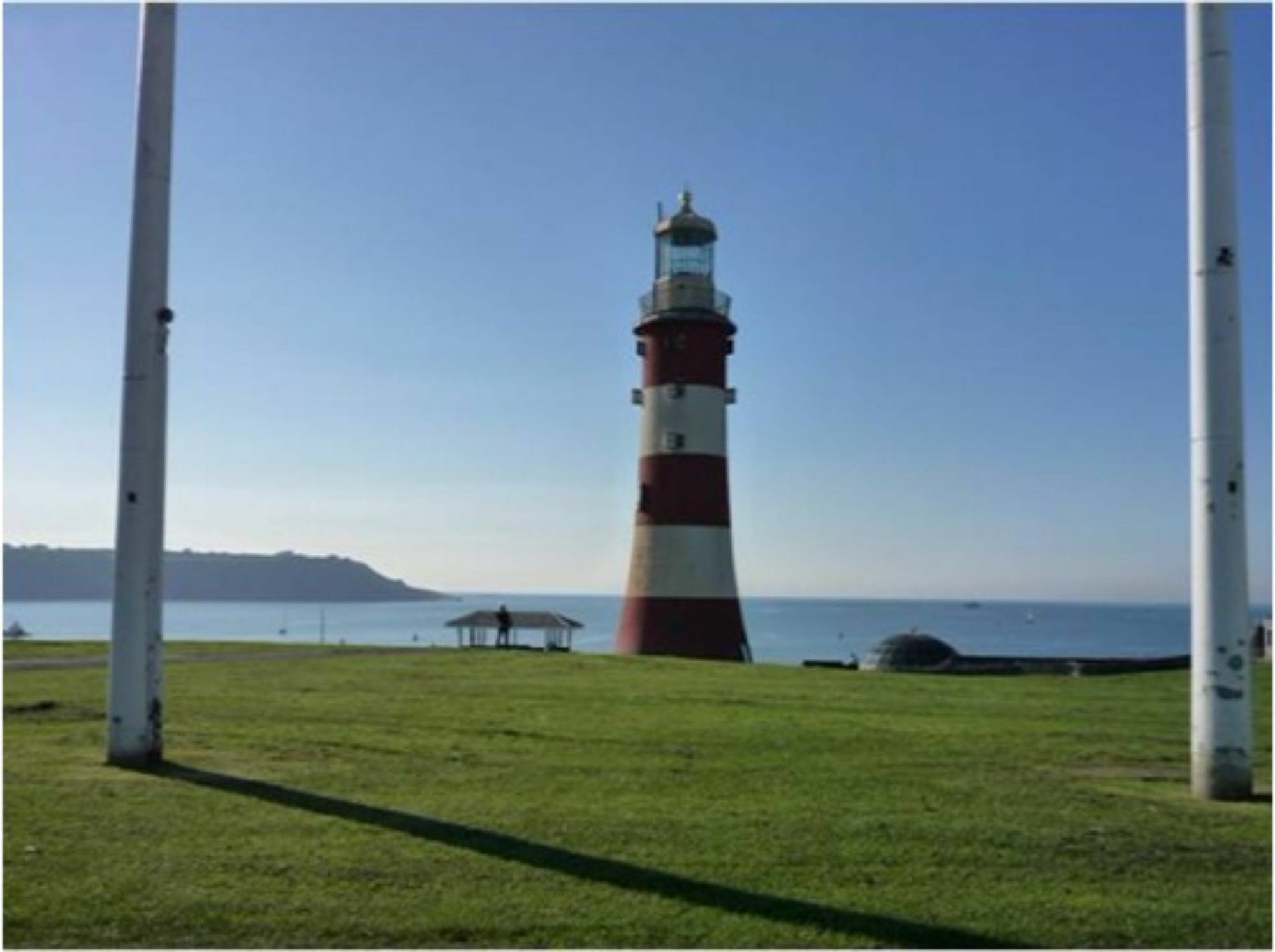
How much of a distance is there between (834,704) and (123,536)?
28.4ft

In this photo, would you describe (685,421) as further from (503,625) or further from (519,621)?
(519,621)

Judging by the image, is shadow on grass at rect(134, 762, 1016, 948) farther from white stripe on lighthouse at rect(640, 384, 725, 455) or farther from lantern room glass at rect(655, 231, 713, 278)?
lantern room glass at rect(655, 231, 713, 278)

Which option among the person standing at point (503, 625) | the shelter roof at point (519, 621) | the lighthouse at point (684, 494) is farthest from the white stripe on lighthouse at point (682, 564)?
the shelter roof at point (519, 621)

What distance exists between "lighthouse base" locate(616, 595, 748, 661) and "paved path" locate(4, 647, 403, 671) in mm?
5874

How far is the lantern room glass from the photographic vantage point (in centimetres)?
3189

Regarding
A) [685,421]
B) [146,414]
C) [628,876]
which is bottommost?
[628,876]

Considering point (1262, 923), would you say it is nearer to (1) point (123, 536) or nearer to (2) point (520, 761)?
(2) point (520, 761)

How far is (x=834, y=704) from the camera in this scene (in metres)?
14.9

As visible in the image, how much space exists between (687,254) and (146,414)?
927 inches

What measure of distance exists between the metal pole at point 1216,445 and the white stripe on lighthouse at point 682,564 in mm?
20464

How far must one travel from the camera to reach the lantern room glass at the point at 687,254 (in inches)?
1256

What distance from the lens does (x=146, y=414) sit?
970 cm

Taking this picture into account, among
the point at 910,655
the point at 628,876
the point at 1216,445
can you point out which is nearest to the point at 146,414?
the point at 628,876

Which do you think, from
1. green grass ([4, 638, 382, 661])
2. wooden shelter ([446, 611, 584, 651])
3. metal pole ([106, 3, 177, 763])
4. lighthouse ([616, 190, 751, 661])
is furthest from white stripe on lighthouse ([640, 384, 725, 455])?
metal pole ([106, 3, 177, 763])
